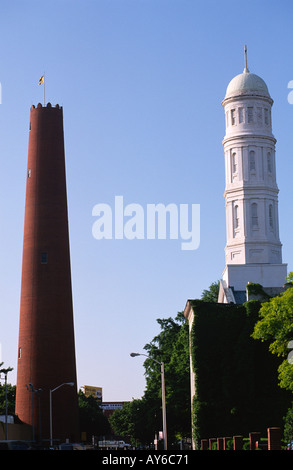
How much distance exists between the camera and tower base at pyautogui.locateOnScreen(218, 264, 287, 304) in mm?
85819

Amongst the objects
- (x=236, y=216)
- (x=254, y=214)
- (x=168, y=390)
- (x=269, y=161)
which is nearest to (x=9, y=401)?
(x=168, y=390)

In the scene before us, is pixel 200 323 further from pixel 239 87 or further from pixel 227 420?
pixel 239 87

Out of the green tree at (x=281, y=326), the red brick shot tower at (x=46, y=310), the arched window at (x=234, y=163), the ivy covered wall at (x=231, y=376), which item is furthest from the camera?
the arched window at (x=234, y=163)

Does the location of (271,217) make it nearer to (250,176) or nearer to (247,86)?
(250,176)

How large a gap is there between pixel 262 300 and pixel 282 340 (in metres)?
15.7

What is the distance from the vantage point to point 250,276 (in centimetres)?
8669

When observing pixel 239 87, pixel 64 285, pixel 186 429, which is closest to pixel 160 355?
pixel 186 429

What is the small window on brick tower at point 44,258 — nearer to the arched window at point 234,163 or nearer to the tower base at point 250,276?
the tower base at point 250,276

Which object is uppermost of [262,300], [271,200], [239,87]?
[239,87]

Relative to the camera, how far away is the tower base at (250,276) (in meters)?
85.8

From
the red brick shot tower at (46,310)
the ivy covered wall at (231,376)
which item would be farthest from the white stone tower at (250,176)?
the ivy covered wall at (231,376)

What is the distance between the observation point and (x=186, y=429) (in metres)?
85.7

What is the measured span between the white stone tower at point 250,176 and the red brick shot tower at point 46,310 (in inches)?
676

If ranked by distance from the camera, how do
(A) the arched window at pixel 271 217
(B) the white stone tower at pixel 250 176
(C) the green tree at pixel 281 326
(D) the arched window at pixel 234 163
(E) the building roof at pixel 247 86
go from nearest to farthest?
(C) the green tree at pixel 281 326 → (B) the white stone tower at pixel 250 176 → (A) the arched window at pixel 271 217 → (D) the arched window at pixel 234 163 → (E) the building roof at pixel 247 86
